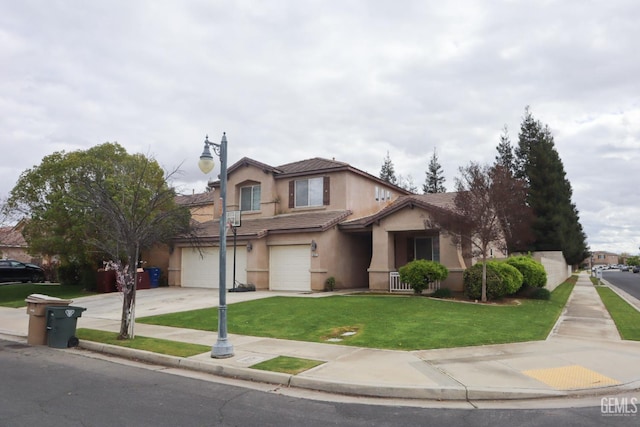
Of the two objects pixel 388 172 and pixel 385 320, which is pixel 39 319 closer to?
pixel 385 320

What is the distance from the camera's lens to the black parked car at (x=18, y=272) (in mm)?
30625

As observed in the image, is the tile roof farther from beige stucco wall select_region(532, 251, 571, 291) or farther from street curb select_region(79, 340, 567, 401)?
street curb select_region(79, 340, 567, 401)

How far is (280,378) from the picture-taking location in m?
7.40

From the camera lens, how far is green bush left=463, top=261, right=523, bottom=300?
655 inches

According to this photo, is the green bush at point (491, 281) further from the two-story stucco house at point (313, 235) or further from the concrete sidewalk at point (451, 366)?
the concrete sidewalk at point (451, 366)

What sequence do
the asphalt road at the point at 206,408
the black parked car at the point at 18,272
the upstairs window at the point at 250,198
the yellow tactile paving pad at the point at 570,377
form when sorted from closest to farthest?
1. the asphalt road at the point at 206,408
2. the yellow tactile paving pad at the point at 570,377
3. the upstairs window at the point at 250,198
4. the black parked car at the point at 18,272

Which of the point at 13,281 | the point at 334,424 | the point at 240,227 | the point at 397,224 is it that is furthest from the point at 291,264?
the point at 13,281

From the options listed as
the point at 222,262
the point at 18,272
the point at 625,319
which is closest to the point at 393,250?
the point at 625,319

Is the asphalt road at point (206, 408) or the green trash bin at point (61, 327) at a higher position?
the green trash bin at point (61, 327)

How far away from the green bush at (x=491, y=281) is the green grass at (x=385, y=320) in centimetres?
99

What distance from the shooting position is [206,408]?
6148 millimetres

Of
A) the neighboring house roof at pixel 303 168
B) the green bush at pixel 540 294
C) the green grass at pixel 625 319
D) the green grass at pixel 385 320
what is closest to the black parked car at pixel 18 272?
the neighboring house roof at pixel 303 168

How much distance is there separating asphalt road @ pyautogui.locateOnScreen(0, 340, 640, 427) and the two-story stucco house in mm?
12879

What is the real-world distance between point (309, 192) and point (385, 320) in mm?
12725
